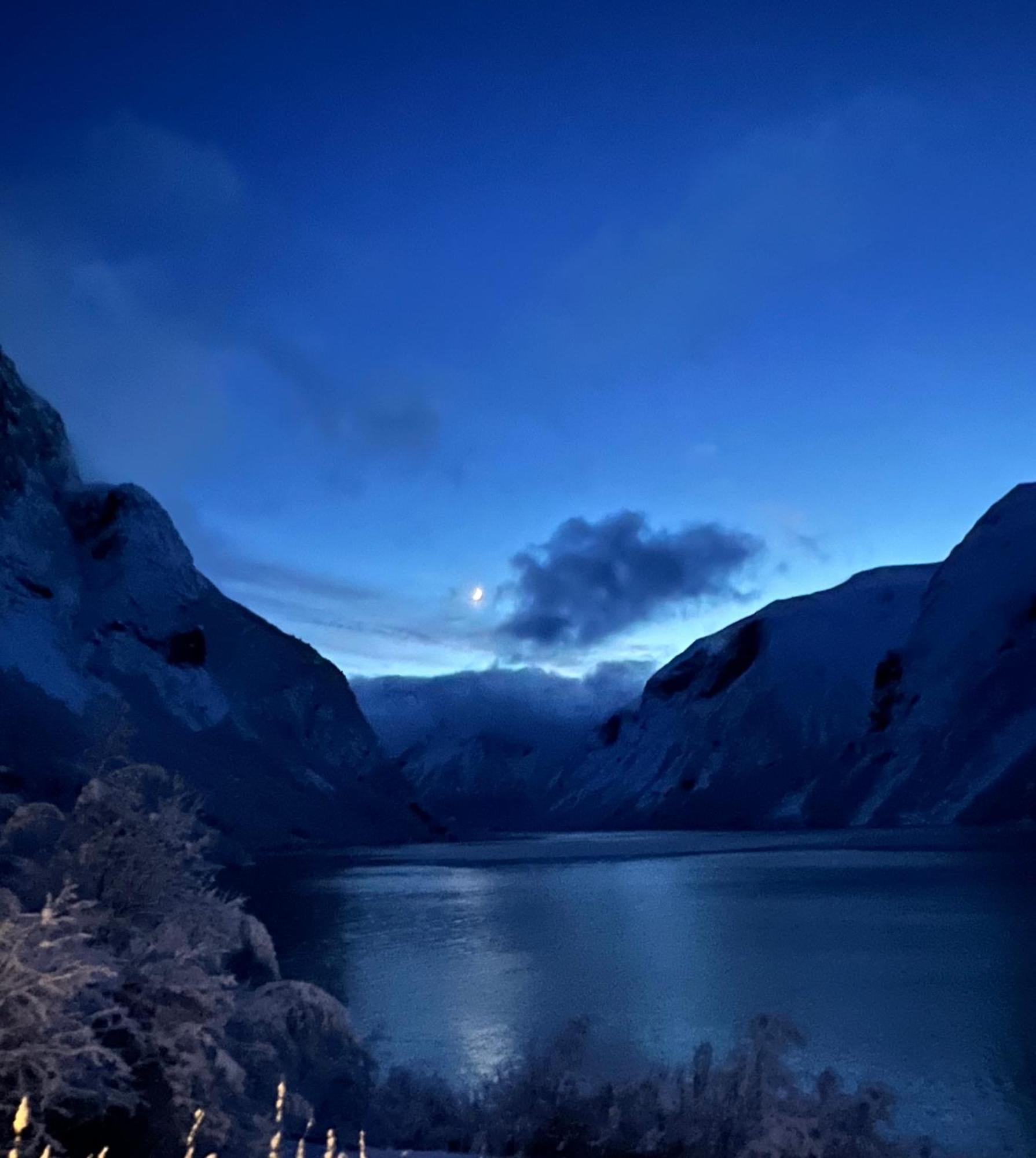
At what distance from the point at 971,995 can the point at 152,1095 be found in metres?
23.0

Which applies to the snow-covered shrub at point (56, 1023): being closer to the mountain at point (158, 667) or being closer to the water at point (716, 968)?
the water at point (716, 968)

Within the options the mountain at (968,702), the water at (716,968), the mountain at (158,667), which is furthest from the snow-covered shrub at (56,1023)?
the mountain at (968,702)

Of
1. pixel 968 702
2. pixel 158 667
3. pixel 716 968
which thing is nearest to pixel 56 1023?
pixel 716 968

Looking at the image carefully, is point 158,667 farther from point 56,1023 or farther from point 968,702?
point 56,1023

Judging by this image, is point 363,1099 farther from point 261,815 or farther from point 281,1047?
point 261,815

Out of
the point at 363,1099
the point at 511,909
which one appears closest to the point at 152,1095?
the point at 363,1099

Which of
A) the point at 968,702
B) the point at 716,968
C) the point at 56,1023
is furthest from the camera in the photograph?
the point at 968,702

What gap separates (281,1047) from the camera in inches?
520

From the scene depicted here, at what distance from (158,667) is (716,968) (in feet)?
425

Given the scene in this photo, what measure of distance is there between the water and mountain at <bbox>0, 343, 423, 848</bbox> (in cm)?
6631

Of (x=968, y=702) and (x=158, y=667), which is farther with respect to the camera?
(x=968, y=702)

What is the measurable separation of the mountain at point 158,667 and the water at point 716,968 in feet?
218

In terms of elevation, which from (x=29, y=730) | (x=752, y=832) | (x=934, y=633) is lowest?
(x=752, y=832)

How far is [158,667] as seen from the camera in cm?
14862
